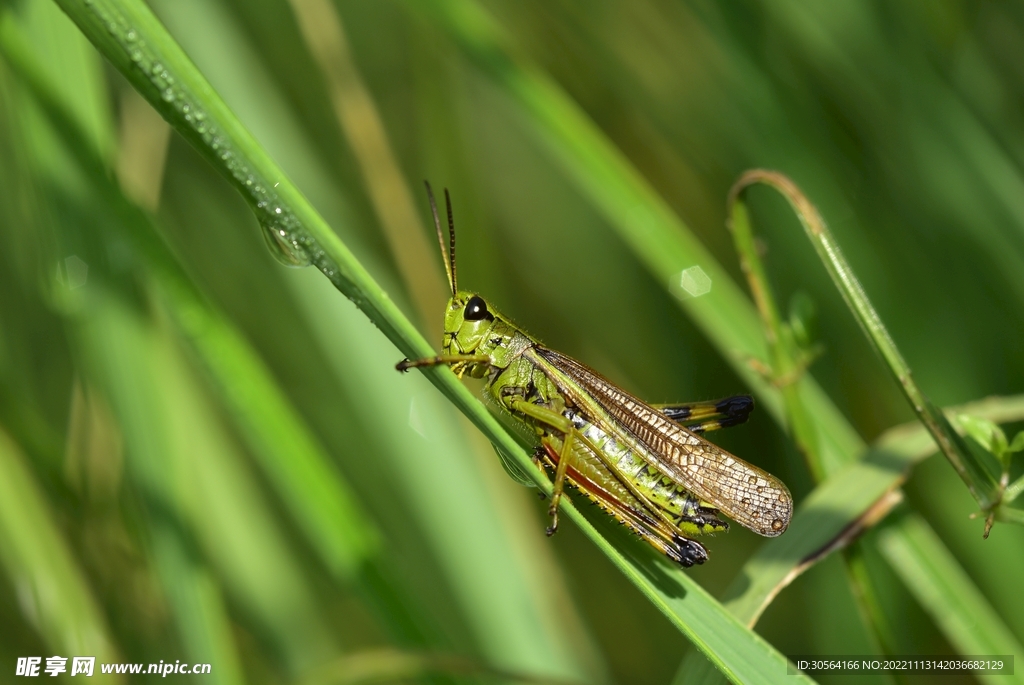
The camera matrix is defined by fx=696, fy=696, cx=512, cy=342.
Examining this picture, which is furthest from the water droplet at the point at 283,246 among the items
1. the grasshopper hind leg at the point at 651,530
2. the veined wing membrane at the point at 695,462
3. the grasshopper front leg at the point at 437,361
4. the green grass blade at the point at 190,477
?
the veined wing membrane at the point at 695,462

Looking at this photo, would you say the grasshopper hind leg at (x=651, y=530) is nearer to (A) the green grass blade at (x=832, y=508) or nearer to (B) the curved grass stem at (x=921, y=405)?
(A) the green grass blade at (x=832, y=508)

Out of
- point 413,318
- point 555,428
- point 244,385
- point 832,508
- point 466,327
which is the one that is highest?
point 413,318

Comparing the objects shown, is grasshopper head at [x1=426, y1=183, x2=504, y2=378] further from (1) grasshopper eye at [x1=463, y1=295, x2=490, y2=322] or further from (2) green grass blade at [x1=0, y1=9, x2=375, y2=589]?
(2) green grass blade at [x1=0, y1=9, x2=375, y2=589]

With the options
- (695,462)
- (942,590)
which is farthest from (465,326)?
(942,590)

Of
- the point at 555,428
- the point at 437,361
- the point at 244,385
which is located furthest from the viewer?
the point at 555,428

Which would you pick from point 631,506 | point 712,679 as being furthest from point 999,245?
point 712,679

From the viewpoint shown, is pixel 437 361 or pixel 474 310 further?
pixel 474 310

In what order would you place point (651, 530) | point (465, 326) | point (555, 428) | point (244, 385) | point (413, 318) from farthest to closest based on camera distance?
point (413, 318) < point (465, 326) < point (555, 428) < point (244, 385) < point (651, 530)

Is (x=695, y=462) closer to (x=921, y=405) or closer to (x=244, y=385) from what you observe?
(x=921, y=405)
